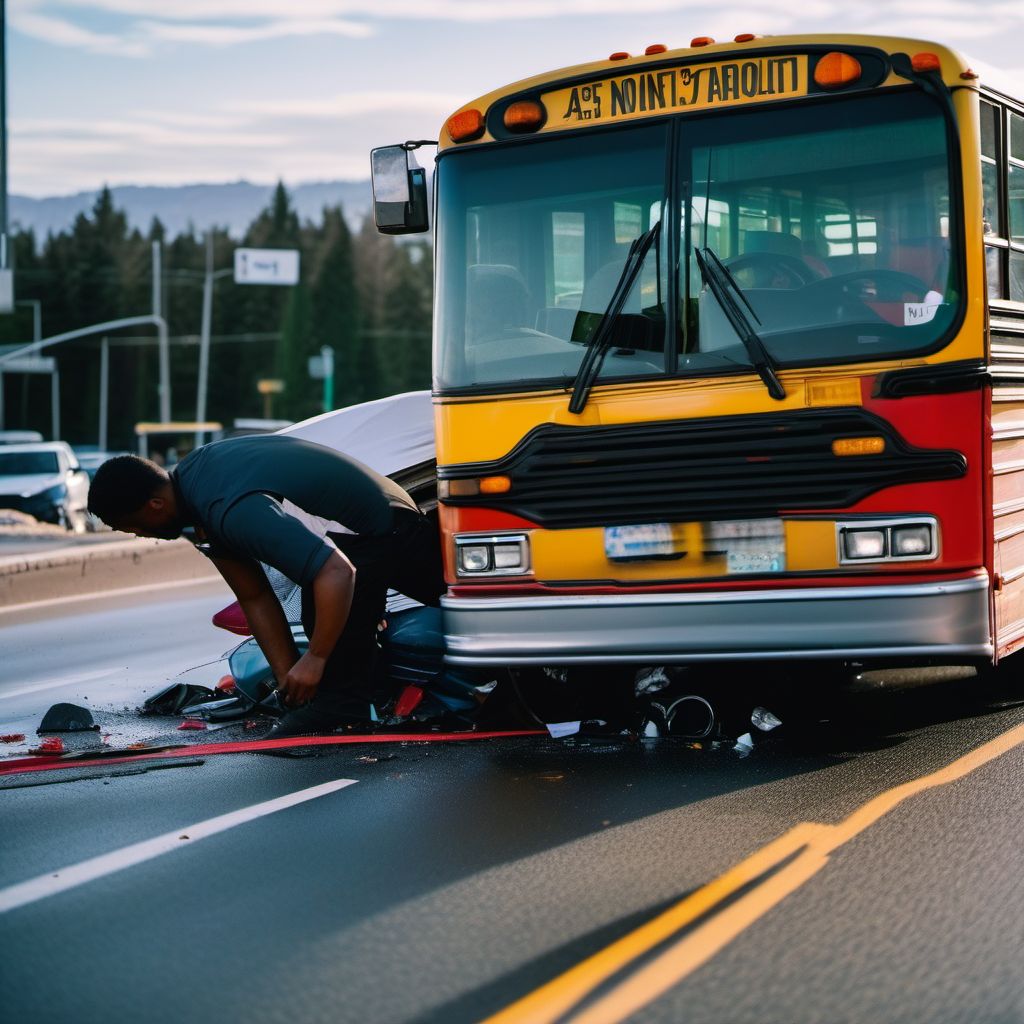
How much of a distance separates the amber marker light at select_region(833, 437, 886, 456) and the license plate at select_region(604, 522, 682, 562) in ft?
2.55

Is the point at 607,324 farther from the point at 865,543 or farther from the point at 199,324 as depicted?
the point at 199,324

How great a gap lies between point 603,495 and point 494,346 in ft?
2.90

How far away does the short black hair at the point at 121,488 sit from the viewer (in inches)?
274

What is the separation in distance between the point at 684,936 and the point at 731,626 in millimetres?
2438

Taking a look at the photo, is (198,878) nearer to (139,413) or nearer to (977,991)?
(977,991)

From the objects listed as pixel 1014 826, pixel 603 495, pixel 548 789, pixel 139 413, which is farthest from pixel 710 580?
pixel 139 413

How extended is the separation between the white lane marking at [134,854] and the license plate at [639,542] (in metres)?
1.54

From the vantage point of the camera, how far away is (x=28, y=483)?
29.5 m

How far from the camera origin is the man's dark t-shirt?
6.91 m

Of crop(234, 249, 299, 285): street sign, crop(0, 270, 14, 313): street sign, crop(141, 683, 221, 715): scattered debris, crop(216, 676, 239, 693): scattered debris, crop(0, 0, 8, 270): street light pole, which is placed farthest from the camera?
crop(234, 249, 299, 285): street sign

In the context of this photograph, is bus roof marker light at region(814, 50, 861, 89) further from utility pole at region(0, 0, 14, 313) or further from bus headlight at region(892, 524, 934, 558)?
utility pole at region(0, 0, 14, 313)

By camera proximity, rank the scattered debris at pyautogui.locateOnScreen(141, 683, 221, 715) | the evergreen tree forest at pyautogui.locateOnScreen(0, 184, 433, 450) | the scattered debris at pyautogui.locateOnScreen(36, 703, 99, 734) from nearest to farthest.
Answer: the scattered debris at pyautogui.locateOnScreen(36, 703, 99, 734)
the scattered debris at pyautogui.locateOnScreen(141, 683, 221, 715)
the evergreen tree forest at pyautogui.locateOnScreen(0, 184, 433, 450)

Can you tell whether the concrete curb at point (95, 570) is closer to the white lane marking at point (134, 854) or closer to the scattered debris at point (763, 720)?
the scattered debris at point (763, 720)

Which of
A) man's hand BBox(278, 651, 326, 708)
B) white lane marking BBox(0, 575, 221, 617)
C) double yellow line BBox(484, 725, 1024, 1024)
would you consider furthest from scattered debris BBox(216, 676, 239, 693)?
white lane marking BBox(0, 575, 221, 617)
